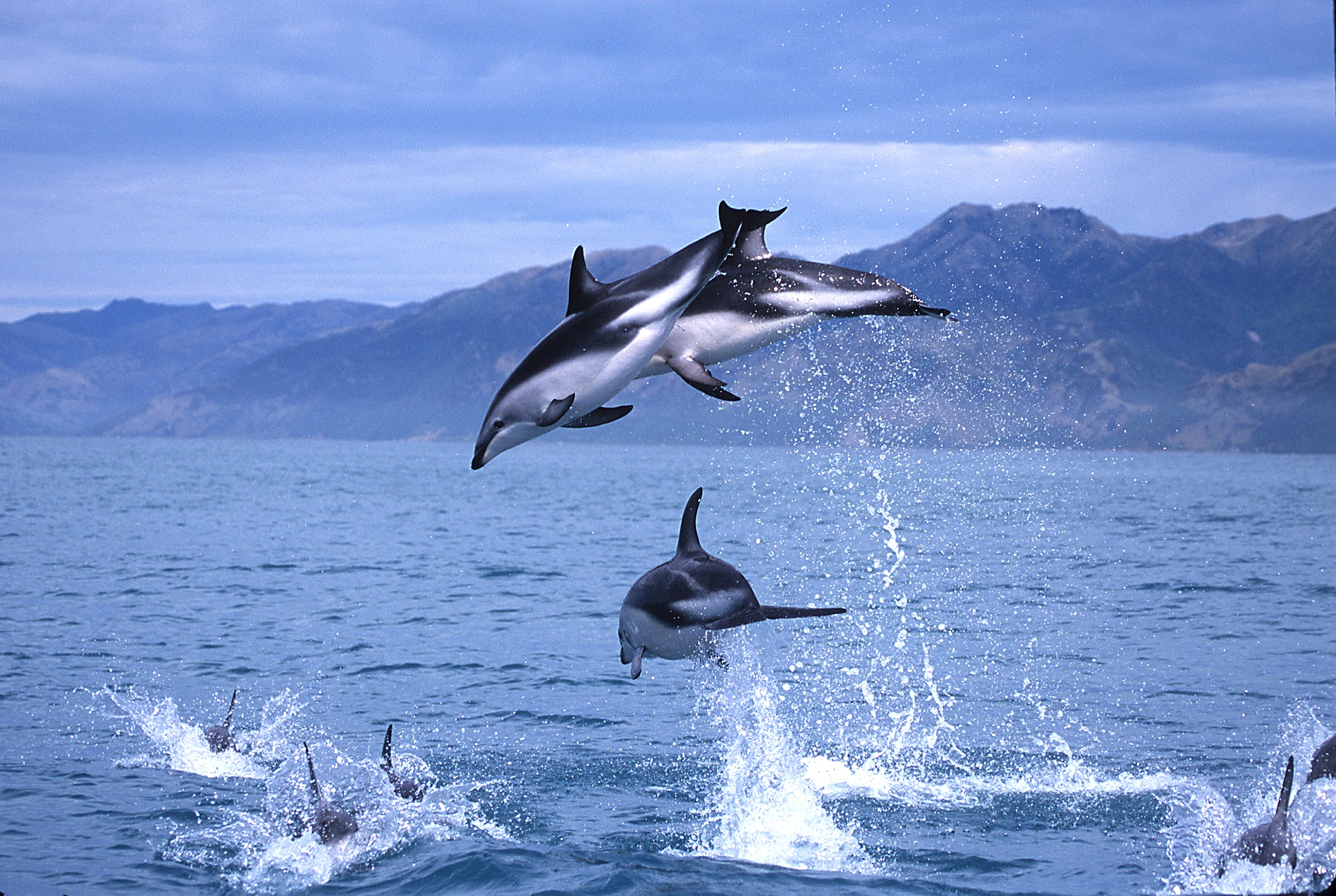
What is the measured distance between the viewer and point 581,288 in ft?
28.2

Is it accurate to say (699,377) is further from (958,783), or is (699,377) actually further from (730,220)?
(958,783)

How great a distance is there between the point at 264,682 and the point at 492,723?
7240mm

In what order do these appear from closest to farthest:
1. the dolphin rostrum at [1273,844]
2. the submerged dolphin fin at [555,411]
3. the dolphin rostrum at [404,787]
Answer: the submerged dolphin fin at [555,411] < the dolphin rostrum at [1273,844] < the dolphin rostrum at [404,787]

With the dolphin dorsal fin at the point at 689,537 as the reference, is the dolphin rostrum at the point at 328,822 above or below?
below

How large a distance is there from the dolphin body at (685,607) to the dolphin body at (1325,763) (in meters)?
6.91

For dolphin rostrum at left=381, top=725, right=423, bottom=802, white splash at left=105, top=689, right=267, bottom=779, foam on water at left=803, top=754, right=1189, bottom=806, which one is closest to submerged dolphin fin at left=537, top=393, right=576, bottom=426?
dolphin rostrum at left=381, top=725, right=423, bottom=802

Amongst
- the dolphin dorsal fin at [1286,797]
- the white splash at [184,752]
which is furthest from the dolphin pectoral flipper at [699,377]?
the white splash at [184,752]

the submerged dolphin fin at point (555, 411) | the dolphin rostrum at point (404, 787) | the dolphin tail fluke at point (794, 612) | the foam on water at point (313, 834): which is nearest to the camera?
the submerged dolphin fin at point (555, 411)

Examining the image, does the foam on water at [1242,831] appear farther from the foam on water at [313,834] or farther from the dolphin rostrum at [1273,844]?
the foam on water at [313,834]

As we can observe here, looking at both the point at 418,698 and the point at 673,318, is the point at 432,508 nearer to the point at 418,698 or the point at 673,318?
the point at 418,698

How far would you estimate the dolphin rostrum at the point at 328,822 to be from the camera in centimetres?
1669

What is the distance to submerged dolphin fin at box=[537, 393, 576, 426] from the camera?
7.49m

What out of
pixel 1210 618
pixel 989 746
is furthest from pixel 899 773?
pixel 1210 618

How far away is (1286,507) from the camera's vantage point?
11600 centimetres
